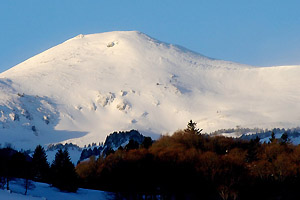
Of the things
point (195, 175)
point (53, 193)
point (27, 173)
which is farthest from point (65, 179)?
point (195, 175)

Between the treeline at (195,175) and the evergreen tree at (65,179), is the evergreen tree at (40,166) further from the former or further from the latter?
the evergreen tree at (65,179)

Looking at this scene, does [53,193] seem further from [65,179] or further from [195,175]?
[195,175]

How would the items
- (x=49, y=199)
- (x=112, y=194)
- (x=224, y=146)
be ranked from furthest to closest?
(x=224, y=146) → (x=112, y=194) → (x=49, y=199)

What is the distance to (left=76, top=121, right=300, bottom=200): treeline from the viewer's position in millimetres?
84688

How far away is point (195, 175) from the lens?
285 ft

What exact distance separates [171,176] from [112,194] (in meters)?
8.05

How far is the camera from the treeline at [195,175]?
84.7 metres

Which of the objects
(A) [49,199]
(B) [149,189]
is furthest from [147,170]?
(A) [49,199]

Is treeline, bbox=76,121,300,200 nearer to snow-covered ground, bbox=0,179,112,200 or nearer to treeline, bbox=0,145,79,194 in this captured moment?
snow-covered ground, bbox=0,179,112,200

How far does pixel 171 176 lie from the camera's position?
285 feet

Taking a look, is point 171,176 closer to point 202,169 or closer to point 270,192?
point 202,169

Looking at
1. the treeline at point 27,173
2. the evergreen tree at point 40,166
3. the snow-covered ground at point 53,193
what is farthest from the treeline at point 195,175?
the treeline at point 27,173

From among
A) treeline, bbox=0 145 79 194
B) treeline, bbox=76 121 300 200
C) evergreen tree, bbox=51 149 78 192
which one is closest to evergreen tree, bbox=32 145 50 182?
treeline, bbox=0 145 79 194

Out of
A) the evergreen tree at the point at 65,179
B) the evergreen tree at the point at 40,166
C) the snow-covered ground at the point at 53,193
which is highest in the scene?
the evergreen tree at the point at 40,166
